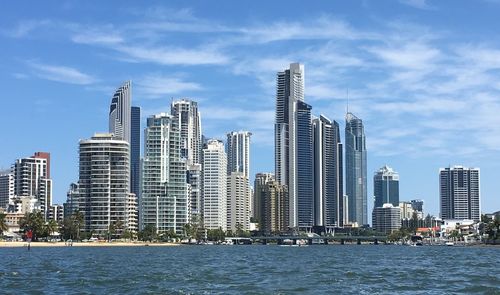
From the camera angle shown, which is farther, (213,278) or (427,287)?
(213,278)

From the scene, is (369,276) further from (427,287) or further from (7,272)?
(7,272)

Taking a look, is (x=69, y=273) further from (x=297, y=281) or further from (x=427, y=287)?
(x=427, y=287)

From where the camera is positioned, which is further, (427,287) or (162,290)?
(427,287)

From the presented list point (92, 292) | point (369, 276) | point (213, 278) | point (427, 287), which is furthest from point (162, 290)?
point (369, 276)

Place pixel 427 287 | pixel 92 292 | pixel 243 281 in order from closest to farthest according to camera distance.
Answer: pixel 92 292, pixel 427 287, pixel 243 281

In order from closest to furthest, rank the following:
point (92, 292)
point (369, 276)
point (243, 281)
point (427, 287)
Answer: point (92, 292) → point (427, 287) → point (243, 281) → point (369, 276)

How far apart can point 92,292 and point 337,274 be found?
129 ft

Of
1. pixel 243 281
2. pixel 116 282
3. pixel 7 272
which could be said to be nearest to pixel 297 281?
pixel 243 281

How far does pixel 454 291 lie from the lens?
79938 millimetres

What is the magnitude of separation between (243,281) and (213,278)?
22.0 feet

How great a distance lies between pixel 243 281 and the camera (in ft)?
303

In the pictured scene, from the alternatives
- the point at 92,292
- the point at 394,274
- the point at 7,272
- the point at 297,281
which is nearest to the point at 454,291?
the point at 297,281

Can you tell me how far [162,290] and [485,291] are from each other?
31.9m

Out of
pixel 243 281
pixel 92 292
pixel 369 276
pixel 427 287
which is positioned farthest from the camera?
pixel 369 276
